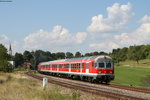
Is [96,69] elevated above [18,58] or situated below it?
below

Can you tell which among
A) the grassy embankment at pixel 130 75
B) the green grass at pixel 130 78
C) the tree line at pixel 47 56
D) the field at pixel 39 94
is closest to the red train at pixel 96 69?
the grassy embankment at pixel 130 75

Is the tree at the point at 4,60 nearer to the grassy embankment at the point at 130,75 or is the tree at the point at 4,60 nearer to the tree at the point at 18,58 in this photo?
the grassy embankment at the point at 130,75

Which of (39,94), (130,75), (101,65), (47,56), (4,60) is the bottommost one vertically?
(39,94)

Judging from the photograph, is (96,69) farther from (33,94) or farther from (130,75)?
(130,75)

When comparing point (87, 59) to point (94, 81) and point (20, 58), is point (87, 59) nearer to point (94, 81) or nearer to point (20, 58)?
point (94, 81)

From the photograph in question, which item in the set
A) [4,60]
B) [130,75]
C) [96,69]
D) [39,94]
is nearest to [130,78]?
[130,75]

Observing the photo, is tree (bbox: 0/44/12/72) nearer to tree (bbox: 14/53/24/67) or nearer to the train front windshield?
the train front windshield

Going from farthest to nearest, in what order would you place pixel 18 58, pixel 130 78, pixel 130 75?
1. pixel 18 58
2. pixel 130 75
3. pixel 130 78

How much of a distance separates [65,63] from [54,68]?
10.9 metres

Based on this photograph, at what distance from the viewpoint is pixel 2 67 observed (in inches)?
2458

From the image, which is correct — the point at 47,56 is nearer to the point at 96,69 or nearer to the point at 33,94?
the point at 96,69

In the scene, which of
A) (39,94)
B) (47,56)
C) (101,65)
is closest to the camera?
(39,94)

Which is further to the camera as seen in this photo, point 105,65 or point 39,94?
point 105,65

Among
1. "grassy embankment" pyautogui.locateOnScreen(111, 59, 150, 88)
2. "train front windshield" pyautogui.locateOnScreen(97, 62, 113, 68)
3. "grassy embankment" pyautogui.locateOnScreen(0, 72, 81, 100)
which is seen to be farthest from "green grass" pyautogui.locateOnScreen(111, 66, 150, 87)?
"grassy embankment" pyautogui.locateOnScreen(0, 72, 81, 100)
